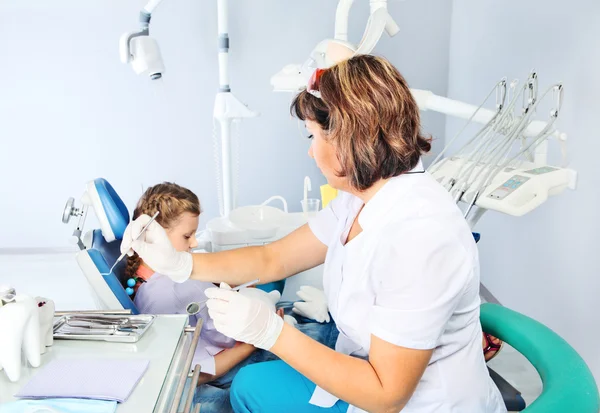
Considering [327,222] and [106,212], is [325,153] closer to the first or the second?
[327,222]

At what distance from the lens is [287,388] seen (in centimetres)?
131

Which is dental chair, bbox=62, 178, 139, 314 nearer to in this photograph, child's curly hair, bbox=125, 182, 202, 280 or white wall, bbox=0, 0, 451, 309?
child's curly hair, bbox=125, 182, 202, 280

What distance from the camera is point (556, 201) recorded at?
1.99 metres

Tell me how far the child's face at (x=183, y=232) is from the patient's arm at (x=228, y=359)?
0.33m

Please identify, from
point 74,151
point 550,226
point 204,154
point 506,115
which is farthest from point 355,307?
point 74,151

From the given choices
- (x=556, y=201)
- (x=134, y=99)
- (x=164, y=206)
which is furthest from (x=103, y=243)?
(x=134, y=99)

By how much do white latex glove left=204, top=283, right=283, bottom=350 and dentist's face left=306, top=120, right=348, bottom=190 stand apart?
0.92 feet

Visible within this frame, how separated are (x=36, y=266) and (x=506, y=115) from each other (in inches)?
99.0

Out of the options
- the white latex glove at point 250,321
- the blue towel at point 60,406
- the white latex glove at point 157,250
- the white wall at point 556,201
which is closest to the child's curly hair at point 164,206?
the white latex glove at point 157,250

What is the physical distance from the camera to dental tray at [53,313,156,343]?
1009 mm

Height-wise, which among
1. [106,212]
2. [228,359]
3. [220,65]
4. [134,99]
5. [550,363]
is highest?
[220,65]

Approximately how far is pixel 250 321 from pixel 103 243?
0.71 meters

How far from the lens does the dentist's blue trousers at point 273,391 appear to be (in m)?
1.27

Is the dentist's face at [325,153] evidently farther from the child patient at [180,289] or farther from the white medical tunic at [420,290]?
the child patient at [180,289]
